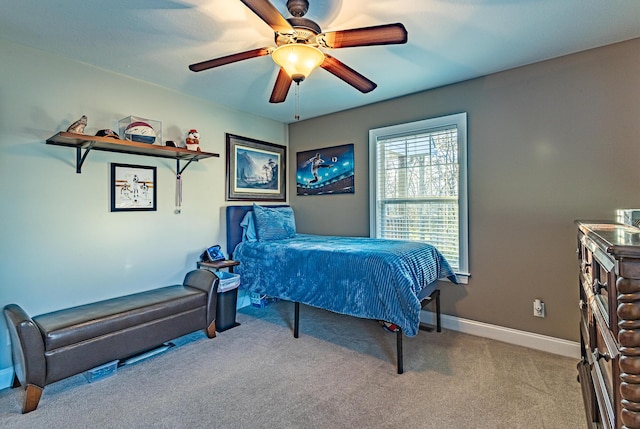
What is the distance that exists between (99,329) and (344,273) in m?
1.82

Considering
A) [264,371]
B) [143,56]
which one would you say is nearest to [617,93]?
[264,371]

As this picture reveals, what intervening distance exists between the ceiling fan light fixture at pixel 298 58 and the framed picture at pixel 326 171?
2077 millimetres

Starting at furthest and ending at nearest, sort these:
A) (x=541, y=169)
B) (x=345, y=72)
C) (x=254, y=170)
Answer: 1. (x=254, y=170)
2. (x=541, y=169)
3. (x=345, y=72)

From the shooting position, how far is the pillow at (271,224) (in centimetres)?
355

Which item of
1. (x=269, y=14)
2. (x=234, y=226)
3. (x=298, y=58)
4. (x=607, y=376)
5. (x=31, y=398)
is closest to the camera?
(x=607, y=376)

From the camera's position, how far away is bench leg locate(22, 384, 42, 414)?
6.31ft

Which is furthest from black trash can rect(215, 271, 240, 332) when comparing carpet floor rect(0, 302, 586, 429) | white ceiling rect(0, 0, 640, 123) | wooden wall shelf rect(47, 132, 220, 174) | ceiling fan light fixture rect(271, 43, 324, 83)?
ceiling fan light fixture rect(271, 43, 324, 83)

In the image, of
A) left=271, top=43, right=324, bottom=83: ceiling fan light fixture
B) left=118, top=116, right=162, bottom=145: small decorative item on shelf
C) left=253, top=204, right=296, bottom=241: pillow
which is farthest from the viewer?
left=253, top=204, right=296, bottom=241: pillow

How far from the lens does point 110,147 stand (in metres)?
2.72

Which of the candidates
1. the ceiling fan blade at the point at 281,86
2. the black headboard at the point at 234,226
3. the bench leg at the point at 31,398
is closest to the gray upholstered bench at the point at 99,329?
the bench leg at the point at 31,398

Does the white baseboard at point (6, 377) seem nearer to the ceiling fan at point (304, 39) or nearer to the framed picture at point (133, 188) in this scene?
the framed picture at point (133, 188)

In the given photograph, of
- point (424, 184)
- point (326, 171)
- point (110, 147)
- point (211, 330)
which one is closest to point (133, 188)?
point (110, 147)

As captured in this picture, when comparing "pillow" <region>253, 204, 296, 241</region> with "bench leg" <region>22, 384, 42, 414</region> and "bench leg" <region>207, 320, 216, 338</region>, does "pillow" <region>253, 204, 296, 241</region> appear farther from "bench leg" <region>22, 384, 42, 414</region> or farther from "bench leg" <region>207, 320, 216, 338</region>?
"bench leg" <region>22, 384, 42, 414</region>

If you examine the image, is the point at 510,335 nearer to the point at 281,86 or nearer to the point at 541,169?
the point at 541,169
